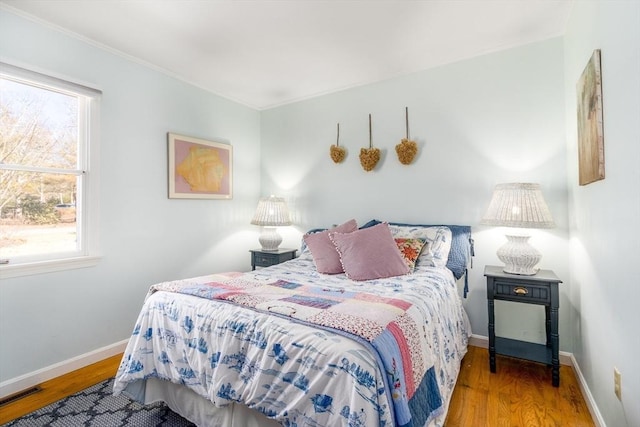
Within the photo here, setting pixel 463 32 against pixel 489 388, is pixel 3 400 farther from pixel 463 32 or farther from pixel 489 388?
pixel 463 32

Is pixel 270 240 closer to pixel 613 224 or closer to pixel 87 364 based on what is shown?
pixel 87 364

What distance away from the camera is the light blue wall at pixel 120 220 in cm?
215

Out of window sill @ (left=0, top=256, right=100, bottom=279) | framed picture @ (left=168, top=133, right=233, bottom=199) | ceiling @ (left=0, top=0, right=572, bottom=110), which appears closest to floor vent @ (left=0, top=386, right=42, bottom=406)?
window sill @ (left=0, top=256, right=100, bottom=279)

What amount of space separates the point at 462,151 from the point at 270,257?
7.09ft

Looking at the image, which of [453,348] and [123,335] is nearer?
[453,348]

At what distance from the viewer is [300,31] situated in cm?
235

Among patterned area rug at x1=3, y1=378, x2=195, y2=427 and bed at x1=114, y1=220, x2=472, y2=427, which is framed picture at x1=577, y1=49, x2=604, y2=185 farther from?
patterned area rug at x1=3, y1=378, x2=195, y2=427

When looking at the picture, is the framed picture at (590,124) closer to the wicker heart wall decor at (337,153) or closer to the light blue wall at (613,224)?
the light blue wall at (613,224)

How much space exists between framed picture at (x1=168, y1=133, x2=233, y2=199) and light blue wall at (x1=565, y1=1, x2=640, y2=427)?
3.13 metres

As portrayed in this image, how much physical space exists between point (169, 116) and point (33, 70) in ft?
3.34

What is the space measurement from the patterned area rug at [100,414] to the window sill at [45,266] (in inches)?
34.3

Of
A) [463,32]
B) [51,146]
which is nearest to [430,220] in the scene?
[463,32]

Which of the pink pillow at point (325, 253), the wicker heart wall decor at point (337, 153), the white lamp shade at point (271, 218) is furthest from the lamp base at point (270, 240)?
the wicker heart wall decor at point (337, 153)

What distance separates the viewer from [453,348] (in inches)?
79.3
